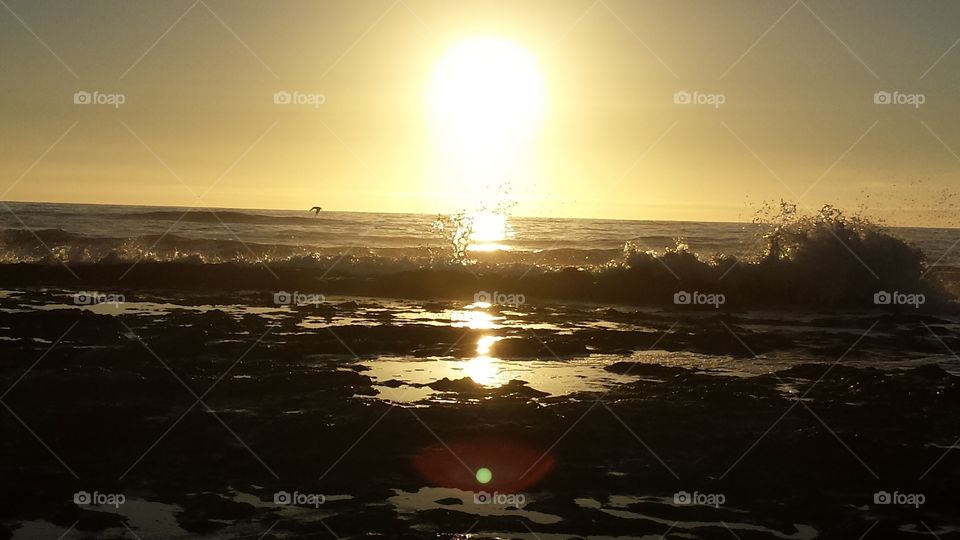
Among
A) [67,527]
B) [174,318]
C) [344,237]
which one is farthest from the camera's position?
[344,237]

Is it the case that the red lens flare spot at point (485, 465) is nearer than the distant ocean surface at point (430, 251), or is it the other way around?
the red lens flare spot at point (485, 465)

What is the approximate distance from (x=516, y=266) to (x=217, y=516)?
2455 centimetres

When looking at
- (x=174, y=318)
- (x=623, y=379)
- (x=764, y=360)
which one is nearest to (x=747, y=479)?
(x=623, y=379)

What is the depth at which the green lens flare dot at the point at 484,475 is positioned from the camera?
8.83 m

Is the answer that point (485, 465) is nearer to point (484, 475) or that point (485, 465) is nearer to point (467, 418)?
point (484, 475)

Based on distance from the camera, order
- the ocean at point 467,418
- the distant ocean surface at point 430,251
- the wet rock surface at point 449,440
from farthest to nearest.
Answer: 1. the distant ocean surface at point 430,251
2. the ocean at point 467,418
3. the wet rock surface at point 449,440

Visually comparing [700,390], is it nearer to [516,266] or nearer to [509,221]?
[516,266]

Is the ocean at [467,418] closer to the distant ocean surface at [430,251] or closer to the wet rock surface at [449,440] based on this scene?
the wet rock surface at [449,440]

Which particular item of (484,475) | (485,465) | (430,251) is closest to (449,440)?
(485,465)

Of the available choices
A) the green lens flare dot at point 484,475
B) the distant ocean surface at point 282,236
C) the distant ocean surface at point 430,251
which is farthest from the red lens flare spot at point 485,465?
the distant ocean surface at point 282,236

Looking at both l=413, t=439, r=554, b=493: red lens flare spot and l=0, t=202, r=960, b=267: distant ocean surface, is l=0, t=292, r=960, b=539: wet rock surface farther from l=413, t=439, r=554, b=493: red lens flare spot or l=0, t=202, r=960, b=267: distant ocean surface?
l=0, t=202, r=960, b=267: distant ocean surface

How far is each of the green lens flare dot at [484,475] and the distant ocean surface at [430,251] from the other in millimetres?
19359

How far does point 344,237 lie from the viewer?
61375 mm

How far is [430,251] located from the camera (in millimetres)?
50594
